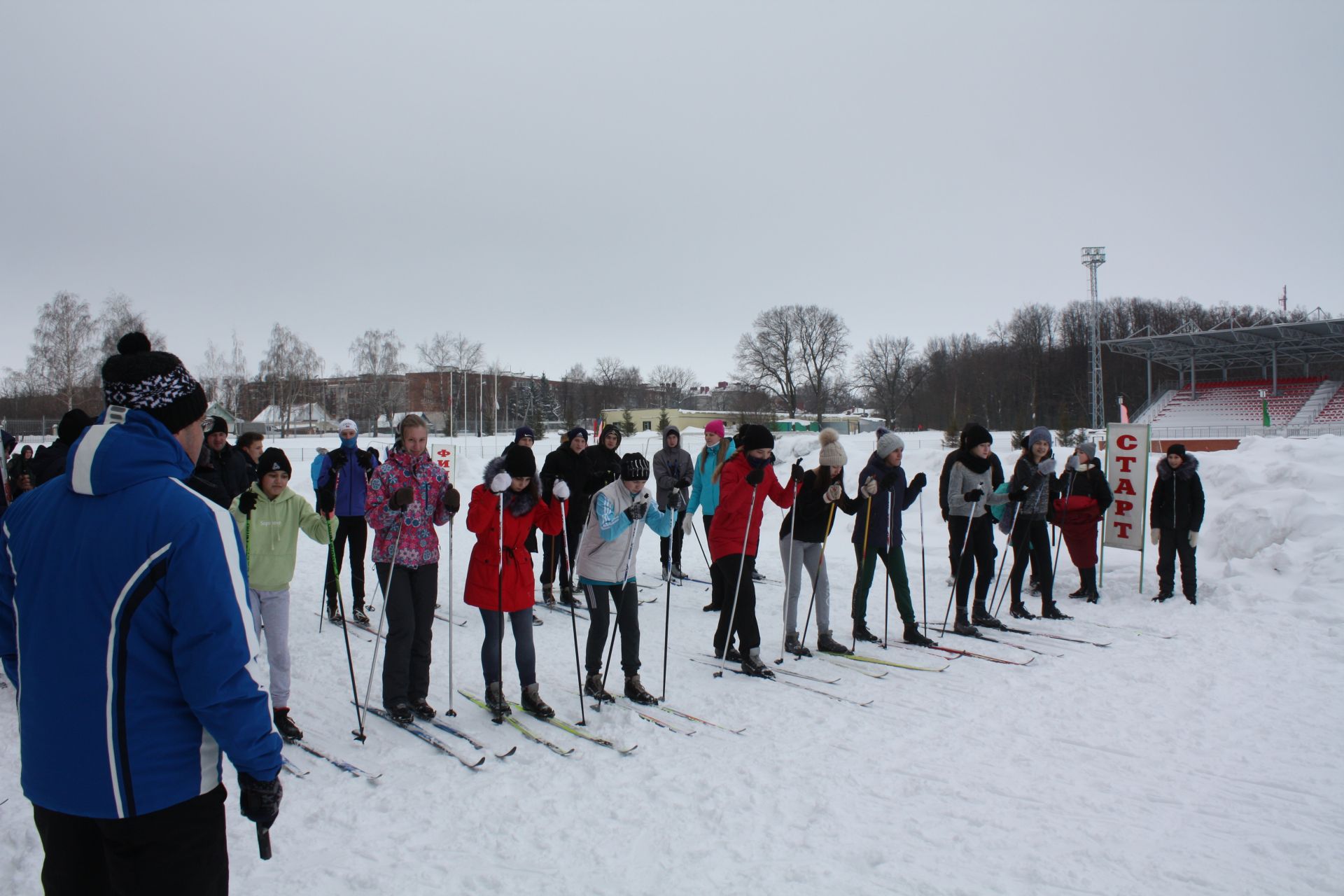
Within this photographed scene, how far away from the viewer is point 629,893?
2.99 meters

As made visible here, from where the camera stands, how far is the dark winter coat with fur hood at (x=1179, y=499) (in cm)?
812

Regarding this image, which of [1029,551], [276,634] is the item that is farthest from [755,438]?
[1029,551]

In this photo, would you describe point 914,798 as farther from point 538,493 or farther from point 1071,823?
point 538,493

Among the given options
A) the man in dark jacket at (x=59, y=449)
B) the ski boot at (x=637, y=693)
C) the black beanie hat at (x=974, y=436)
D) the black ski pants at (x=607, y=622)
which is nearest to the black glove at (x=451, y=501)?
the black ski pants at (x=607, y=622)

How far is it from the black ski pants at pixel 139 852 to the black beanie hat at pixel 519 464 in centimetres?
304

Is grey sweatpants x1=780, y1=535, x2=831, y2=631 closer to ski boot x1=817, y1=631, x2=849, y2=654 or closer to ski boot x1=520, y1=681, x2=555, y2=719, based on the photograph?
ski boot x1=817, y1=631, x2=849, y2=654

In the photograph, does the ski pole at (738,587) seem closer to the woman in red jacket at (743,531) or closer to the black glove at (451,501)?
the woman in red jacket at (743,531)

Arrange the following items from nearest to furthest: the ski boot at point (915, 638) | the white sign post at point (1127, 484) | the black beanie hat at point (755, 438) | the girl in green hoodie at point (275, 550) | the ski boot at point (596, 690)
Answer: the girl in green hoodie at point (275, 550)
the ski boot at point (596, 690)
the black beanie hat at point (755, 438)
the ski boot at point (915, 638)
the white sign post at point (1127, 484)

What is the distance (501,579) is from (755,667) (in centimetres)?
214

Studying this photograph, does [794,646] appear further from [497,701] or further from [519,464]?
[519,464]

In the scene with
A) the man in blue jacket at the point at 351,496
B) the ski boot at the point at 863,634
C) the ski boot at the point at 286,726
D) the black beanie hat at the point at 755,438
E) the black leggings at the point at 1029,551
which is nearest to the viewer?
the ski boot at the point at 286,726

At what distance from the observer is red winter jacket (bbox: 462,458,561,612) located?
480cm

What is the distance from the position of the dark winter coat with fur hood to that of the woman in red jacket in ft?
16.5

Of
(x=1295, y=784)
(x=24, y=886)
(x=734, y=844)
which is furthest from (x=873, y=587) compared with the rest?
(x=24, y=886)
